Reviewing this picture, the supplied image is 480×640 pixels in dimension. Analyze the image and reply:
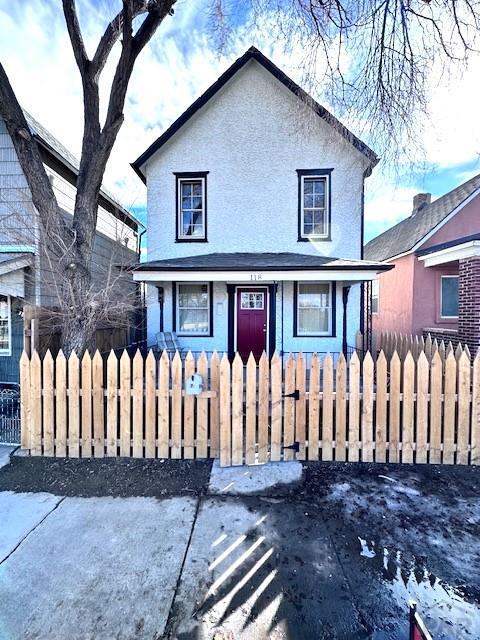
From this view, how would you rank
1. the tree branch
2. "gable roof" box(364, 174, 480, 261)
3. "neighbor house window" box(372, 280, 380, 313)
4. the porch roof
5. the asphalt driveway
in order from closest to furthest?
1. the asphalt driveway
2. the tree branch
3. the porch roof
4. "gable roof" box(364, 174, 480, 261)
5. "neighbor house window" box(372, 280, 380, 313)

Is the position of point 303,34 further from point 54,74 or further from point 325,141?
point 54,74

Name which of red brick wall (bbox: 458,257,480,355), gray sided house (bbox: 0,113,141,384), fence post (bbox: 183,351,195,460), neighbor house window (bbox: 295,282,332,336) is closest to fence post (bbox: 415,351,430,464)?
fence post (bbox: 183,351,195,460)

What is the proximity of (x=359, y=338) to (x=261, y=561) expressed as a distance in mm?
7852

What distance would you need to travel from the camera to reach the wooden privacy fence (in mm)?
4172

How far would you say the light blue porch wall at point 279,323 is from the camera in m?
9.57

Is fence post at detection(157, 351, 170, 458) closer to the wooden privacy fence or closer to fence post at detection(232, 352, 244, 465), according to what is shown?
the wooden privacy fence

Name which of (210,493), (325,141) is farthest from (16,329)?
(325,141)

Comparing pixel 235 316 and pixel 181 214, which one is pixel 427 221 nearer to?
pixel 235 316

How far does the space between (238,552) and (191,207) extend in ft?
30.1

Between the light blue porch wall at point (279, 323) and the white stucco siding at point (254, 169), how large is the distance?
118 cm

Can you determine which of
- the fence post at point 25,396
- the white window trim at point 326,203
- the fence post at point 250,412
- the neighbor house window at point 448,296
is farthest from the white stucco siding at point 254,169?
the fence post at point 250,412

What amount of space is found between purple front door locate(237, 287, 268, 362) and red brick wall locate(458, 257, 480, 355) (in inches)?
190

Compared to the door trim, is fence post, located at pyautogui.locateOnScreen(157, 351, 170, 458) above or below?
below

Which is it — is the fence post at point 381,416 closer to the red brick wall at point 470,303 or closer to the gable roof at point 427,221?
the red brick wall at point 470,303
